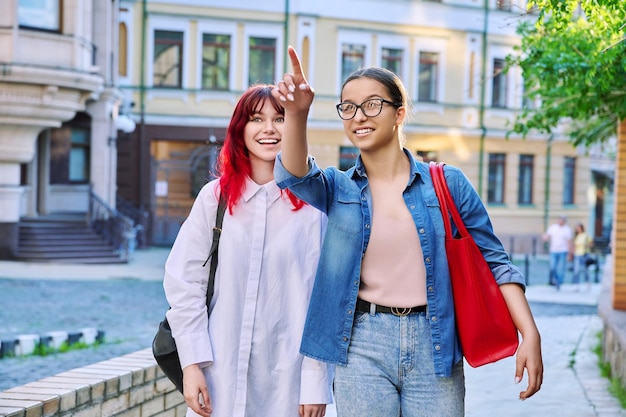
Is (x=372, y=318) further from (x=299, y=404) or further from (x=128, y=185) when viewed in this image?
(x=128, y=185)

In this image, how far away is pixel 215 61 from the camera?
31.1 meters

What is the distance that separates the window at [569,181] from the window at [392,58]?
26.0ft

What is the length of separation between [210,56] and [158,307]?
16052mm

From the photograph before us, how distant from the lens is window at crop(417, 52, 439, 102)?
3381 cm

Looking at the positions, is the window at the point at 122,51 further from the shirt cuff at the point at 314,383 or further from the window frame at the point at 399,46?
the shirt cuff at the point at 314,383

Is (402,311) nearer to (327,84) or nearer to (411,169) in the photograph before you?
(411,169)

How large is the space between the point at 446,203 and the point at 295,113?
2.24 feet

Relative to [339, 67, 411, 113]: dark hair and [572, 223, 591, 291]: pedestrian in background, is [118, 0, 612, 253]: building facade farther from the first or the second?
[339, 67, 411, 113]: dark hair

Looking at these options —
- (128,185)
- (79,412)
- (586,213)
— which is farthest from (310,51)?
(79,412)

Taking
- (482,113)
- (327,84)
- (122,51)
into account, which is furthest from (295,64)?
(482,113)

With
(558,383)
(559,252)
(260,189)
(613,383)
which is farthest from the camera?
(559,252)

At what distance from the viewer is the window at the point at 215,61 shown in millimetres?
30969

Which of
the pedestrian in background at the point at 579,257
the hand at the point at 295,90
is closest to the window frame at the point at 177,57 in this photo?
the pedestrian in background at the point at 579,257

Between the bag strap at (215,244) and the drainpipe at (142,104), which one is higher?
the drainpipe at (142,104)
